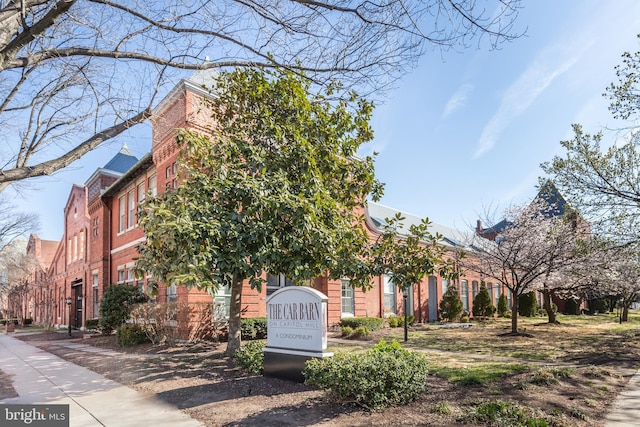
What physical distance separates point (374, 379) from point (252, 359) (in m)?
3.77

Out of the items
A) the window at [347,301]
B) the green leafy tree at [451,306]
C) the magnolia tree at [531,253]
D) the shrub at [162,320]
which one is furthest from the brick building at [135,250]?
the magnolia tree at [531,253]

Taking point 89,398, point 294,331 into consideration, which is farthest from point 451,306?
point 89,398

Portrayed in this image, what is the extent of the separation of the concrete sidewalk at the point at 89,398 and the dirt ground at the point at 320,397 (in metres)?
0.29

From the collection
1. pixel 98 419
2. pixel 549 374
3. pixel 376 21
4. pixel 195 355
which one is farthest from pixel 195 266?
pixel 549 374

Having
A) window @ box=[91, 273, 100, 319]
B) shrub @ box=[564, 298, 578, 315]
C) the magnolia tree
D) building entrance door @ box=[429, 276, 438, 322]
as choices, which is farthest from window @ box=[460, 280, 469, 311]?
window @ box=[91, 273, 100, 319]

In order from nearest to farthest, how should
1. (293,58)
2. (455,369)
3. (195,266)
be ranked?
(293,58) < (195,266) < (455,369)

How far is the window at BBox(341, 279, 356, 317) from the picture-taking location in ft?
73.2

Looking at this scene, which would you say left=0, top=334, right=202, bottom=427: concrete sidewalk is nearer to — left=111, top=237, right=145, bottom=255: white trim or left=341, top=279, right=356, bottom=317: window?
left=111, top=237, right=145, bottom=255: white trim

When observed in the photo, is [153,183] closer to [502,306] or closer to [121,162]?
[121,162]

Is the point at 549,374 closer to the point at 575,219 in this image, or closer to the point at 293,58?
the point at 293,58

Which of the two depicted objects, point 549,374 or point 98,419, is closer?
point 98,419

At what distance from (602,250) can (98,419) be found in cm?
1366

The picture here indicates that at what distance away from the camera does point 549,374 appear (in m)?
7.77

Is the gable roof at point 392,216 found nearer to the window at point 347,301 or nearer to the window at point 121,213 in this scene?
the window at point 347,301
